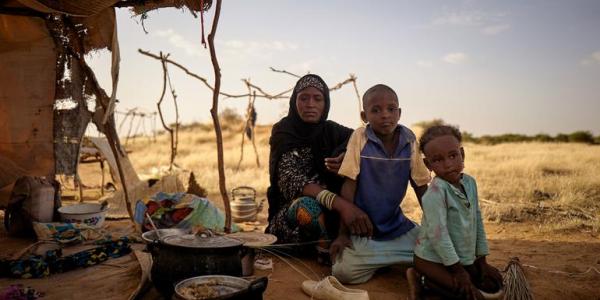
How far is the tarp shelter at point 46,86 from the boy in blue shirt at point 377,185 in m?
3.08

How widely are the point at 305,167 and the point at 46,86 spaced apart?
11.8 feet

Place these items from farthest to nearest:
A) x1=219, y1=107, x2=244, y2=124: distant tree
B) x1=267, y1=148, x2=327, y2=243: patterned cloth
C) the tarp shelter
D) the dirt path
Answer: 1. x1=219, y1=107, x2=244, y2=124: distant tree
2. the tarp shelter
3. x1=267, y1=148, x2=327, y2=243: patterned cloth
4. the dirt path

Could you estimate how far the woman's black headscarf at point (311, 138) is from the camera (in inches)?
150

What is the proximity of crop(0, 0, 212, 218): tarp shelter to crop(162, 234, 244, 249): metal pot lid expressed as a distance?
2.91 m

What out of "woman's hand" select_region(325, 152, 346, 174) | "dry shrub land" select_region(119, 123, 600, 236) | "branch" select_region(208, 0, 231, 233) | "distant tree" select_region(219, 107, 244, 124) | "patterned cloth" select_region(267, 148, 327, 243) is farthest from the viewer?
"distant tree" select_region(219, 107, 244, 124)

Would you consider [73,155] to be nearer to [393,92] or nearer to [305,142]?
[305,142]

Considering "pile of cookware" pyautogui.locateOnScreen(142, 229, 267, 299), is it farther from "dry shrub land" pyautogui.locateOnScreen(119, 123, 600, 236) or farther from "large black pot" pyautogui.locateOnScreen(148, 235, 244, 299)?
"dry shrub land" pyautogui.locateOnScreen(119, 123, 600, 236)

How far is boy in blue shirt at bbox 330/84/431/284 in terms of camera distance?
3.16 metres

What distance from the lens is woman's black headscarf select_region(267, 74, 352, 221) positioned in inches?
150

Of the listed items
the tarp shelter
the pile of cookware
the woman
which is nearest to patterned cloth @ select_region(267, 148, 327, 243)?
the woman

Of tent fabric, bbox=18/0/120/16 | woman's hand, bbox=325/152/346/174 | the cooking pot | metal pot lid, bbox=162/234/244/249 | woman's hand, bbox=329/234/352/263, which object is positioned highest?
tent fabric, bbox=18/0/120/16

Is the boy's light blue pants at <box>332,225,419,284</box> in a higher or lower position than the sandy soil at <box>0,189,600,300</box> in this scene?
higher

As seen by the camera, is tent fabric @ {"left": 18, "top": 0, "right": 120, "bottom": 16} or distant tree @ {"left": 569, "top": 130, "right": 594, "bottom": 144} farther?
distant tree @ {"left": 569, "top": 130, "right": 594, "bottom": 144}

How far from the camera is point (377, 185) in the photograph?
328 cm
